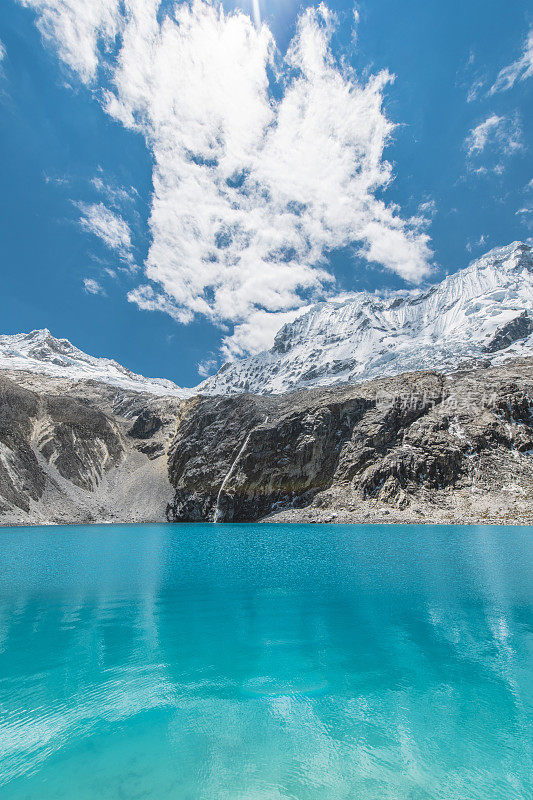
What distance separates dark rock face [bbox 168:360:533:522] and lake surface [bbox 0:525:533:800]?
6761 centimetres

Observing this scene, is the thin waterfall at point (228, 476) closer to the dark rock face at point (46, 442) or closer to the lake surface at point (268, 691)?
the dark rock face at point (46, 442)

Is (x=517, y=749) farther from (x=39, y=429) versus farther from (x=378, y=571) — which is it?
(x=39, y=429)

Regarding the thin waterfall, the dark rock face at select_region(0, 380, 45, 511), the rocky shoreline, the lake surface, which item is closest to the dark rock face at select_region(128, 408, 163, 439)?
the rocky shoreline

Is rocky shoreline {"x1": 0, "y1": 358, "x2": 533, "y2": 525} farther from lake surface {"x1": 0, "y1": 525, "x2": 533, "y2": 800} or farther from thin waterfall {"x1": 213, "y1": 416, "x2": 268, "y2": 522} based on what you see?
lake surface {"x1": 0, "y1": 525, "x2": 533, "y2": 800}

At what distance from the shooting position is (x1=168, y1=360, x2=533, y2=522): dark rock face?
87500mm

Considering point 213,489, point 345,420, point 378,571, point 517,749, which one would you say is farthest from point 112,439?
point 517,749

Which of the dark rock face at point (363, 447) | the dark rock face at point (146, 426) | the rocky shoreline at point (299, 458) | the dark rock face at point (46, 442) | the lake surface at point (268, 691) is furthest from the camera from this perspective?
the dark rock face at point (146, 426)

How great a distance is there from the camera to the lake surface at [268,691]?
8.20 metres

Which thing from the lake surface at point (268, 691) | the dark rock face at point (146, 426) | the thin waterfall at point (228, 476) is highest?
the dark rock face at point (146, 426)

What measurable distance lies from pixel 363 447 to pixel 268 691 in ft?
293

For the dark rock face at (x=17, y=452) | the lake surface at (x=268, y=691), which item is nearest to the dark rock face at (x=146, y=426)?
the dark rock face at (x=17, y=452)

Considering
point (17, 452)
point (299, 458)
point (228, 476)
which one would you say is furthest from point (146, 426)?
point (299, 458)

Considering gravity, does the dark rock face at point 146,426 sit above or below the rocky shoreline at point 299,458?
above

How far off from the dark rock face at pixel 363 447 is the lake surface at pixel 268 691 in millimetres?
67613
